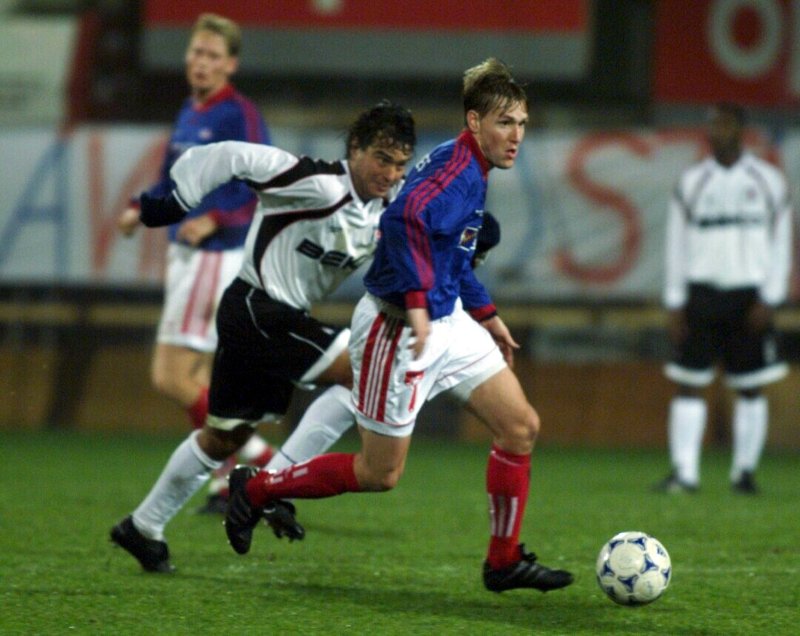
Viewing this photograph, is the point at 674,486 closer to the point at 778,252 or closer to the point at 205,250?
the point at 778,252

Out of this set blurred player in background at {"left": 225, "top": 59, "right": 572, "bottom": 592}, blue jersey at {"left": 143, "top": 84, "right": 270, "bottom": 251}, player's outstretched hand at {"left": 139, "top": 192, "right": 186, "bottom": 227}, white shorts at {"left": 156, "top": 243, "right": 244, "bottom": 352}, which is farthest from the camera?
white shorts at {"left": 156, "top": 243, "right": 244, "bottom": 352}

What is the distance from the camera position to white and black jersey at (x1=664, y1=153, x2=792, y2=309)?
8.71m

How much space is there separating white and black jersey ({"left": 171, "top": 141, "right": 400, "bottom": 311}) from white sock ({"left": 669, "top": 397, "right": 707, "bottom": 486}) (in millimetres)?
3528

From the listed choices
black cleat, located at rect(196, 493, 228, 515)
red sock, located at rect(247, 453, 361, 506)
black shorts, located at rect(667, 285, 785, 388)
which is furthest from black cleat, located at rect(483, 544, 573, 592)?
black shorts, located at rect(667, 285, 785, 388)

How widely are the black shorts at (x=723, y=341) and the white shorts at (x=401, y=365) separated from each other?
154 inches

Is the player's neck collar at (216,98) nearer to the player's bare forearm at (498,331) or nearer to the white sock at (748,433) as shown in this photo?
the player's bare forearm at (498,331)

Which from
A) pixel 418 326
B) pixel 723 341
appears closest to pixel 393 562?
pixel 418 326

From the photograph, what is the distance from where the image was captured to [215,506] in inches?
285

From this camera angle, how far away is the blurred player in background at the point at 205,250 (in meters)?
7.18

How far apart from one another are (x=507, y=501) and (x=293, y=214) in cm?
128

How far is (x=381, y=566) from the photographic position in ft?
18.9

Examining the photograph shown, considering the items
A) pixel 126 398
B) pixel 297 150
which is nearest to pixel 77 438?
pixel 126 398

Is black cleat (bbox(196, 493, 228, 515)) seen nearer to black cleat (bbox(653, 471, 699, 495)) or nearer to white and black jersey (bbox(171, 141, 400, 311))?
white and black jersey (bbox(171, 141, 400, 311))

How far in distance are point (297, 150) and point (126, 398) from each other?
7.72 ft
